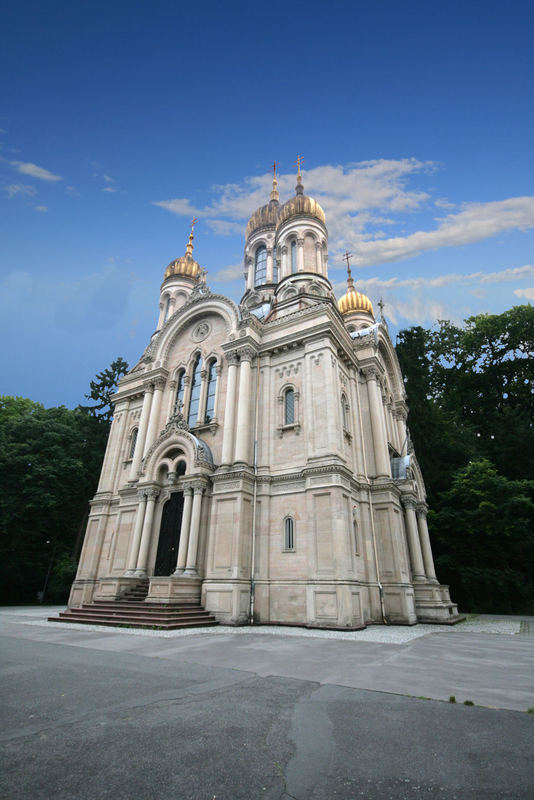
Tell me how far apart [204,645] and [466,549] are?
67.5ft

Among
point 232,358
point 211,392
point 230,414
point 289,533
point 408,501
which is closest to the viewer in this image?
point 289,533

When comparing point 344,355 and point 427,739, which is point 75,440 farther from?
point 427,739

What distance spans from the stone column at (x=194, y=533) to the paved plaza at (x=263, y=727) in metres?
8.56

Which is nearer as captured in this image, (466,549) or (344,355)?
(344,355)

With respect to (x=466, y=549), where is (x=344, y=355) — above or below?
above

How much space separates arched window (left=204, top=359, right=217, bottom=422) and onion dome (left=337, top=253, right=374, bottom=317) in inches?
572

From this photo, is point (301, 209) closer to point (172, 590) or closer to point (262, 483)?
point (262, 483)

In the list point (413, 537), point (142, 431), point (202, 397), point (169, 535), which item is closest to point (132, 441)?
point (142, 431)

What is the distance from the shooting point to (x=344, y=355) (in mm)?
20172

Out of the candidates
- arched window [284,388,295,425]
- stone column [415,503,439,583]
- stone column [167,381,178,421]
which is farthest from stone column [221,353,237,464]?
Result: stone column [415,503,439,583]

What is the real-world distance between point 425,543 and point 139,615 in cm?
1531

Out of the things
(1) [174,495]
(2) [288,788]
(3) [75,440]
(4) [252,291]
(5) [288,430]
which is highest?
(4) [252,291]

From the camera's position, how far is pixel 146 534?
733 inches

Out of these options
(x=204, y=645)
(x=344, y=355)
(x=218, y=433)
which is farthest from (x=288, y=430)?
(x=204, y=645)
